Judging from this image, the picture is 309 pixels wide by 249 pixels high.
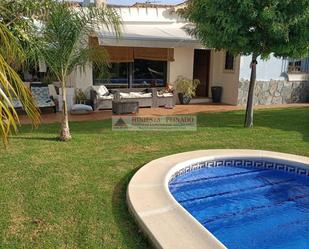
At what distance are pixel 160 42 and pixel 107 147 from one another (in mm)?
11466

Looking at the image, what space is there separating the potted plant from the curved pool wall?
13049mm

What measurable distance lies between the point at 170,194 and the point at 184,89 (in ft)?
57.4

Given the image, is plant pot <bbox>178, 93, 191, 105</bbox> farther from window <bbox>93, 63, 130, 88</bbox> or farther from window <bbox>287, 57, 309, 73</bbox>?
window <bbox>287, 57, 309, 73</bbox>

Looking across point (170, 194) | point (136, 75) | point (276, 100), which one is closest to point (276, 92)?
point (276, 100)

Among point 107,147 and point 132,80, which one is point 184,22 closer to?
point 132,80

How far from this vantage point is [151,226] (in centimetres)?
671

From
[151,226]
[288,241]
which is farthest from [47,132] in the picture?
[288,241]

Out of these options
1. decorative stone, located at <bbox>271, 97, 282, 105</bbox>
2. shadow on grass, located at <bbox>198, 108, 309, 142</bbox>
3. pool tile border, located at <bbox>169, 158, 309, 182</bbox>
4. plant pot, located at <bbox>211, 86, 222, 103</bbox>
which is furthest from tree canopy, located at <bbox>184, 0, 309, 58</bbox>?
decorative stone, located at <bbox>271, 97, 282, 105</bbox>

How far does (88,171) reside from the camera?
10.3m

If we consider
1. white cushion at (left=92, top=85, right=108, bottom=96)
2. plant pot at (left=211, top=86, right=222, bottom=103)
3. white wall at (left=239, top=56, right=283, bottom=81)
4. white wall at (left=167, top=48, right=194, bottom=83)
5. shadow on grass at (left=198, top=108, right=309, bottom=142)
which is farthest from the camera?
plant pot at (left=211, top=86, right=222, bottom=103)

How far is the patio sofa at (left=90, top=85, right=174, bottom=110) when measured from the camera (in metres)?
21.3

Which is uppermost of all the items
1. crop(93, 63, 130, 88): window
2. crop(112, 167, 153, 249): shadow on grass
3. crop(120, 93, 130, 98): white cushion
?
crop(93, 63, 130, 88): window

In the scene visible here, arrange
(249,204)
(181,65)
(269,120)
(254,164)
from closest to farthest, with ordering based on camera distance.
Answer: (249,204) → (254,164) → (269,120) → (181,65)

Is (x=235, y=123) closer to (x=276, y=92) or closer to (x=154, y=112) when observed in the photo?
(x=154, y=112)
